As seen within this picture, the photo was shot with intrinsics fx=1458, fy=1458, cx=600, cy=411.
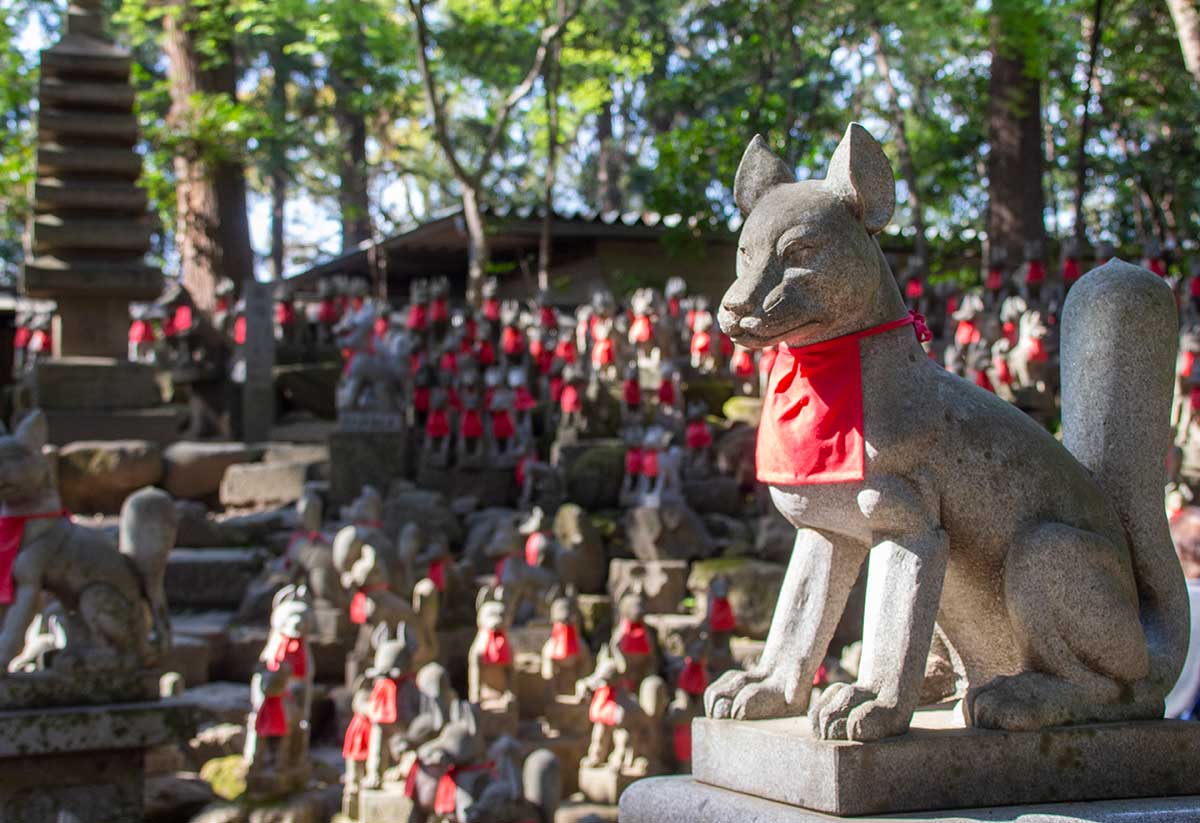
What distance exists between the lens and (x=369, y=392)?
→ 14359 millimetres

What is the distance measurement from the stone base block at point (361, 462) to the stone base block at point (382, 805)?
254 inches

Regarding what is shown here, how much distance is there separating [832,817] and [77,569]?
4441mm

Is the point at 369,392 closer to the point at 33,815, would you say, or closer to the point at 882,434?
the point at 33,815

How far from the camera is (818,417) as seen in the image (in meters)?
3.06

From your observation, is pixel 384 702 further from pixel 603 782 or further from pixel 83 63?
pixel 83 63

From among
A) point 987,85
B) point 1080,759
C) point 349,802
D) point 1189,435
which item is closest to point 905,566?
point 1080,759

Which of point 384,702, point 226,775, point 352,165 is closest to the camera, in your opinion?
point 384,702

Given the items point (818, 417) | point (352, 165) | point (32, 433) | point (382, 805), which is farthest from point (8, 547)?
point (352, 165)

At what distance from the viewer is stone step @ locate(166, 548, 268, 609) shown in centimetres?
1131

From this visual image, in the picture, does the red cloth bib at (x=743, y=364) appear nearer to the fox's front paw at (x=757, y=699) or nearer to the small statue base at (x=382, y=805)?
the small statue base at (x=382, y=805)

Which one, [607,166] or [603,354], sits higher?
[607,166]

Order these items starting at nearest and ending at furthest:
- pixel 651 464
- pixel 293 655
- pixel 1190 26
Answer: pixel 293 655
pixel 1190 26
pixel 651 464

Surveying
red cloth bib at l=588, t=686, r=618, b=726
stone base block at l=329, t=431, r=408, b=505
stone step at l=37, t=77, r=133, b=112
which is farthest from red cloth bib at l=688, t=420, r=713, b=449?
stone step at l=37, t=77, r=133, b=112

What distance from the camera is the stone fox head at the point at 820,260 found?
3.04 metres
